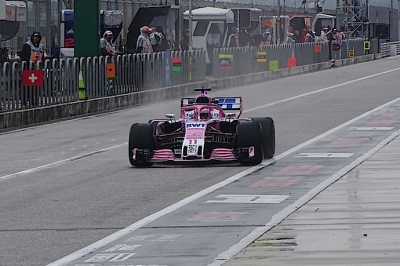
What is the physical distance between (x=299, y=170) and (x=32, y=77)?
12162 mm

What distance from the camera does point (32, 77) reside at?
91.1 ft

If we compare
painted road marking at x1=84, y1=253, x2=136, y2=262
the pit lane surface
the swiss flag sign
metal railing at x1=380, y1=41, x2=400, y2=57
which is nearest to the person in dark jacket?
the pit lane surface

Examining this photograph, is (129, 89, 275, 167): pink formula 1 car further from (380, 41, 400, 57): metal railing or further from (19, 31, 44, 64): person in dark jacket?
(380, 41, 400, 57): metal railing

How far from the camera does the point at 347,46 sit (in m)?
67.3

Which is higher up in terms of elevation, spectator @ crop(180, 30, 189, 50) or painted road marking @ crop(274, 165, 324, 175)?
spectator @ crop(180, 30, 189, 50)

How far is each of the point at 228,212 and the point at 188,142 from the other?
492 centimetres

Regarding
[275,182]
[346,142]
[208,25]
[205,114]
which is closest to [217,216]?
[275,182]

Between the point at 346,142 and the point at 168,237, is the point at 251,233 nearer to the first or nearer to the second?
the point at 168,237

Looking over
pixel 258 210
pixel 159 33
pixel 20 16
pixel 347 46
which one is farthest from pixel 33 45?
pixel 347 46

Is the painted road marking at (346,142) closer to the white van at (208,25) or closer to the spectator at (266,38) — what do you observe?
the white van at (208,25)

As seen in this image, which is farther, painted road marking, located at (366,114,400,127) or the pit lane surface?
painted road marking, located at (366,114,400,127)

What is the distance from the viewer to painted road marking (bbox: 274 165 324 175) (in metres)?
16.5

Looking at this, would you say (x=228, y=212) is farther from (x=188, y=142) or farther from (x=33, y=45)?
(x=33, y=45)

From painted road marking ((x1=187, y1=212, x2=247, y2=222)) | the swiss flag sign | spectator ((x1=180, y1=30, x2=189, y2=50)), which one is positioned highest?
spectator ((x1=180, y1=30, x2=189, y2=50))
